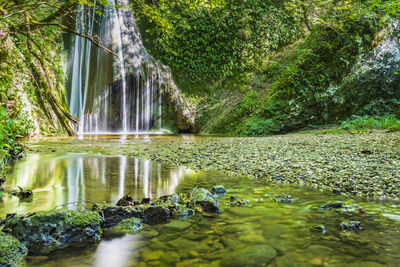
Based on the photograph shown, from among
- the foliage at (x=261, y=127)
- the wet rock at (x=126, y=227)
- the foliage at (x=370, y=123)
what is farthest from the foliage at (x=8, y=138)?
the foliage at (x=370, y=123)

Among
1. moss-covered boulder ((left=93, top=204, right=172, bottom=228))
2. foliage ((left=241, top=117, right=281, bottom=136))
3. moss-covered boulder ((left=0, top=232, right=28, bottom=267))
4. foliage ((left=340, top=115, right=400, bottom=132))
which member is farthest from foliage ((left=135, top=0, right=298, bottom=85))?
moss-covered boulder ((left=0, top=232, right=28, bottom=267))

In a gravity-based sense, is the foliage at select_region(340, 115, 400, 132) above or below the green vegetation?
below

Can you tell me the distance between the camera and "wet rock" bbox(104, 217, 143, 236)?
1.86 meters

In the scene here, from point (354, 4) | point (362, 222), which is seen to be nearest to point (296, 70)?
point (354, 4)

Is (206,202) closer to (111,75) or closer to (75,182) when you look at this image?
(75,182)

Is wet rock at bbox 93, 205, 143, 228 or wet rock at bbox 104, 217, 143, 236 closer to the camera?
wet rock at bbox 104, 217, 143, 236

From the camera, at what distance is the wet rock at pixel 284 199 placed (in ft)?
8.34

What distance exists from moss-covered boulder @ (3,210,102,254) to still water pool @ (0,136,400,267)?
11 centimetres

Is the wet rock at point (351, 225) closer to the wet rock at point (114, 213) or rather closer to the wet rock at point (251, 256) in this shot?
the wet rock at point (251, 256)

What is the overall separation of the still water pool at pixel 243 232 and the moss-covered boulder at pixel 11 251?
A: 0.07 metres

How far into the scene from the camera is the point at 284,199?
2.60m

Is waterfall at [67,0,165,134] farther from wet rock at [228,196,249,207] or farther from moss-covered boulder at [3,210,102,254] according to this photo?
moss-covered boulder at [3,210,102,254]

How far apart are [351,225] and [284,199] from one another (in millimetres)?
738

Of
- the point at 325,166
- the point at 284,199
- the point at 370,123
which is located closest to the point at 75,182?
the point at 284,199
